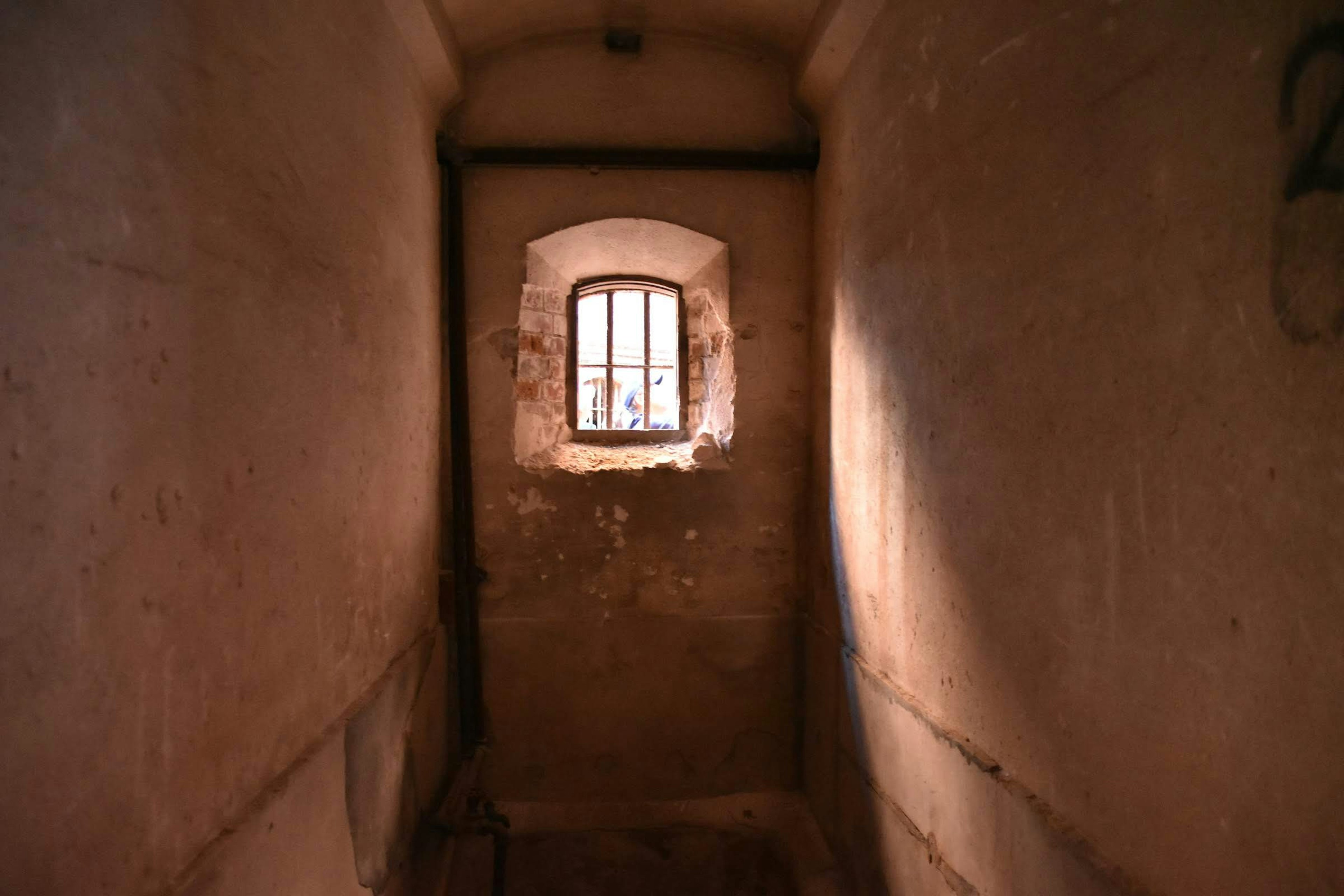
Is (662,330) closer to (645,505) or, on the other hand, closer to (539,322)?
(539,322)

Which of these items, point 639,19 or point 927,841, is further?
point 639,19

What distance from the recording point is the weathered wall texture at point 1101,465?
38.5 inches

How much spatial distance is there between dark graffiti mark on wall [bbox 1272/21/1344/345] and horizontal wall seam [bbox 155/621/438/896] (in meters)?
1.80

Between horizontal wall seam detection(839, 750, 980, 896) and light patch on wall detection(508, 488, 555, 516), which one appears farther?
light patch on wall detection(508, 488, 555, 516)

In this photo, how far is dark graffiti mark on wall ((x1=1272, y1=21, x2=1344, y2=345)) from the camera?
892 millimetres

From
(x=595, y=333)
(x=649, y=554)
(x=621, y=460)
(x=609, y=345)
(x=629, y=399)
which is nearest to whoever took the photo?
(x=649, y=554)

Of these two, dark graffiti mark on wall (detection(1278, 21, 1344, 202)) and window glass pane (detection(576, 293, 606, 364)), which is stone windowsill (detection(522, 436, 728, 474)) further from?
dark graffiti mark on wall (detection(1278, 21, 1344, 202))

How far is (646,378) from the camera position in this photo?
12.7ft

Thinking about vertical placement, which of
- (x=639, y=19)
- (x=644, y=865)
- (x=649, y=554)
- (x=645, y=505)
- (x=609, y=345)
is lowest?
(x=644, y=865)

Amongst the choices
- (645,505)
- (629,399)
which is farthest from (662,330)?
(629,399)

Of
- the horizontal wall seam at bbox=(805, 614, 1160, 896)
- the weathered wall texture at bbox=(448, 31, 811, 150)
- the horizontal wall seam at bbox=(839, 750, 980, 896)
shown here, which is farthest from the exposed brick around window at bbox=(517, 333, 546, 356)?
the horizontal wall seam at bbox=(839, 750, 980, 896)

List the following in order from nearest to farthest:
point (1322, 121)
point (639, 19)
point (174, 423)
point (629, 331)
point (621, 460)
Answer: point (1322, 121) < point (174, 423) < point (639, 19) < point (621, 460) < point (629, 331)

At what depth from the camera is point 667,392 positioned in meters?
4.02

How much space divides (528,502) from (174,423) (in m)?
2.01
